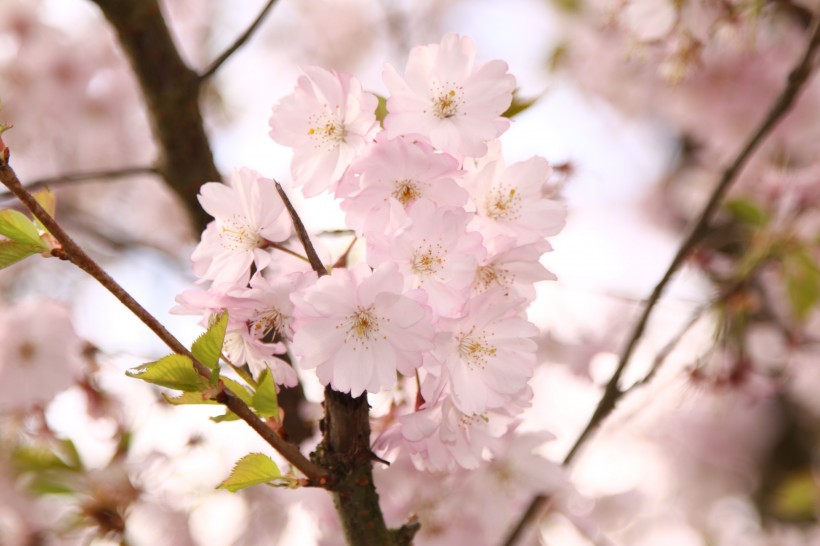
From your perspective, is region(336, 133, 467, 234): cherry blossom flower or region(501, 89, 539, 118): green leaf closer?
region(336, 133, 467, 234): cherry blossom flower

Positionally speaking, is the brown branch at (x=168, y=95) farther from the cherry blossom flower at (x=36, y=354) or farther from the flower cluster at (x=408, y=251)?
the flower cluster at (x=408, y=251)

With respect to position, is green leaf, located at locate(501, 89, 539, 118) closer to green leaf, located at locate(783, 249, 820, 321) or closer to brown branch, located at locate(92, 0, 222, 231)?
brown branch, located at locate(92, 0, 222, 231)

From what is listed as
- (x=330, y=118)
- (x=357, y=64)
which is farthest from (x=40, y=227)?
(x=357, y=64)

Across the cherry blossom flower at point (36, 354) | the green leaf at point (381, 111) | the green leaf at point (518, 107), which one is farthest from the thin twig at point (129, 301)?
the cherry blossom flower at point (36, 354)

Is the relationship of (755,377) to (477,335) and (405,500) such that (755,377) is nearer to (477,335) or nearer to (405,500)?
(405,500)

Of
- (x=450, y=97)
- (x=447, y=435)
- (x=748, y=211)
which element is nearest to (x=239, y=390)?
(x=447, y=435)

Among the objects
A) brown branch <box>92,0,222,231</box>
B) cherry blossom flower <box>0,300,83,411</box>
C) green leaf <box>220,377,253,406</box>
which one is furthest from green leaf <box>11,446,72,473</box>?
green leaf <box>220,377,253,406</box>
